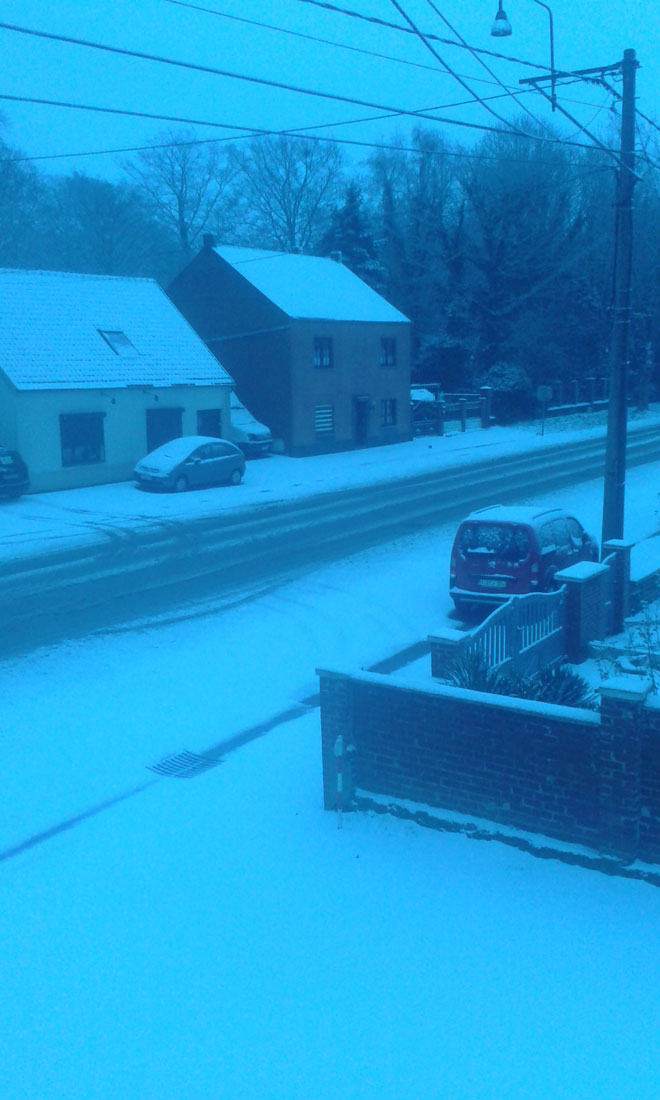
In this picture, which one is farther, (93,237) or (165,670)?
(93,237)

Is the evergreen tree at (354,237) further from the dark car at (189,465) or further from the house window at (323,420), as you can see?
the dark car at (189,465)

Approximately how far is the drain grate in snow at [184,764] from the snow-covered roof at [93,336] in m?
20.2

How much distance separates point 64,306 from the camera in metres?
31.7

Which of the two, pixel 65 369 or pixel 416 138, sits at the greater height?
pixel 416 138

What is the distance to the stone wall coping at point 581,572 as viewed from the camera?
42.0 ft

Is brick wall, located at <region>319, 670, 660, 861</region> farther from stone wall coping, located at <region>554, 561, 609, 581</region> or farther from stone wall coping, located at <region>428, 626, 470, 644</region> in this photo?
stone wall coping, located at <region>554, 561, 609, 581</region>

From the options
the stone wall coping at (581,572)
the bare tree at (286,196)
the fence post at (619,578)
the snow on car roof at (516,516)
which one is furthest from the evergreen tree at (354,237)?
the stone wall coping at (581,572)

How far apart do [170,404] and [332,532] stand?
40.8 ft

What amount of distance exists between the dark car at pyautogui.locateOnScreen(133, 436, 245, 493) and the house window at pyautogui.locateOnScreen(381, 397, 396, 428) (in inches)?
513

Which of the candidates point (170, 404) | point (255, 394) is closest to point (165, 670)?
point (170, 404)

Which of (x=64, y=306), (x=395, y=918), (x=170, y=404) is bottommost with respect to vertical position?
(x=395, y=918)

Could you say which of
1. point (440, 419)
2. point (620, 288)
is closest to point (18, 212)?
point (440, 419)

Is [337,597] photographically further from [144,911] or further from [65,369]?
[65,369]

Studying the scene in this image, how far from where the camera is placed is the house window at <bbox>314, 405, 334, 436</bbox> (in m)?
37.6
